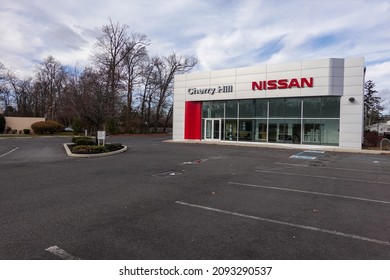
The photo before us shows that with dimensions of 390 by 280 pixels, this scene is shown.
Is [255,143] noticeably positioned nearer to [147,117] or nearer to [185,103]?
[185,103]

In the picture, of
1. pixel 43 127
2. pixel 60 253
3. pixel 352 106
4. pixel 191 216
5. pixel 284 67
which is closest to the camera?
pixel 60 253

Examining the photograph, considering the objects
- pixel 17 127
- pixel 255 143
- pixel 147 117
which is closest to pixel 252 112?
pixel 255 143

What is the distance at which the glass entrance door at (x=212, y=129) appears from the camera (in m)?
29.5

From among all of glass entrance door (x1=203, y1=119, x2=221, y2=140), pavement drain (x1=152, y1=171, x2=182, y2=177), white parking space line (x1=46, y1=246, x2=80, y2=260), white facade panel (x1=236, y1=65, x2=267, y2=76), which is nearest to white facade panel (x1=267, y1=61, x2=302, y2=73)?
white facade panel (x1=236, y1=65, x2=267, y2=76)

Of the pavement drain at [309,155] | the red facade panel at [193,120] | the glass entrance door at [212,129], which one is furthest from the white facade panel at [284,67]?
the red facade panel at [193,120]

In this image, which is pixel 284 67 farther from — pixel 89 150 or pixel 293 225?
pixel 293 225

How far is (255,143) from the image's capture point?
1043 inches

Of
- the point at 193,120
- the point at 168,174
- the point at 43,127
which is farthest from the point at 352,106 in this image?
the point at 43,127

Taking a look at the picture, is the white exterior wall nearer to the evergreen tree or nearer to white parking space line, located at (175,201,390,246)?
white parking space line, located at (175,201,390,246)

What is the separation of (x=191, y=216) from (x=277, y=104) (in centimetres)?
2207

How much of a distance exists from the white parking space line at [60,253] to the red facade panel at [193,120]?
2677 centimetres

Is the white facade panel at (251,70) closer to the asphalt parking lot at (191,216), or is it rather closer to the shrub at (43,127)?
the asphalt parking lot at (191,216)

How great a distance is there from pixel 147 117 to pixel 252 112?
1283 inches

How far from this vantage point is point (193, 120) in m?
30.9
